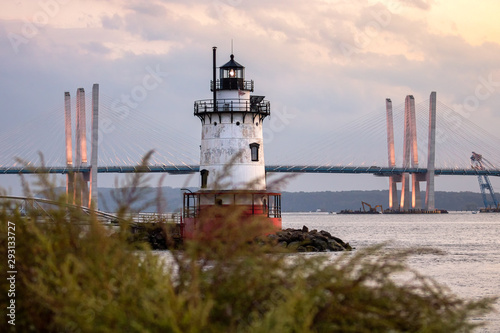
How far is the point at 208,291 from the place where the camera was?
5512mm

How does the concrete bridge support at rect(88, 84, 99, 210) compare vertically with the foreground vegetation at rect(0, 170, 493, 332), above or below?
above

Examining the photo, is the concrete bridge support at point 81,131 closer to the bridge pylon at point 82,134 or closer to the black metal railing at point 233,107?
the bridge pylon at point 82,134

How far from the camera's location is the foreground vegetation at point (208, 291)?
15.9 ft

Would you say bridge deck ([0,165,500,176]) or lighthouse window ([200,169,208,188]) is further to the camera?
bridge deck ([0,165,500,176])

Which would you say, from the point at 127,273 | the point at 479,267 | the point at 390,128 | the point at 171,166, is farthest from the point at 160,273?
the point at 390,128

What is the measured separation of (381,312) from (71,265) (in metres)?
2.20

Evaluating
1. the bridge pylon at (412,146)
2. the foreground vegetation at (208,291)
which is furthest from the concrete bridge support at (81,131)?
the foreground vegetation at (208,291)

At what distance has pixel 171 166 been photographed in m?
75.6

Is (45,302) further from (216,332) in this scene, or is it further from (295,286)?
(295,286)

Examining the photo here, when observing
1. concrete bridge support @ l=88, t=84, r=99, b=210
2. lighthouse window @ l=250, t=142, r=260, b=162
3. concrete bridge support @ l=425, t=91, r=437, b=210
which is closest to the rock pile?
lighthouse window @ l=250, t=142, r=260, b=162

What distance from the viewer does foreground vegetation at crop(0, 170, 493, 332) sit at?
15.9 feet

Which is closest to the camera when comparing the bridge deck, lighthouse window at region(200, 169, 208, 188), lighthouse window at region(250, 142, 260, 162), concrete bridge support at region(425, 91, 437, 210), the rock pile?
the rock pile

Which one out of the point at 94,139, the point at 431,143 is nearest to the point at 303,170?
the point at 431,143

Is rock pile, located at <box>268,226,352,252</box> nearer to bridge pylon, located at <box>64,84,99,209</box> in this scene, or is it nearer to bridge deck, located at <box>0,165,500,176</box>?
bridge deck, located at <box>0,165,500,176</box>
